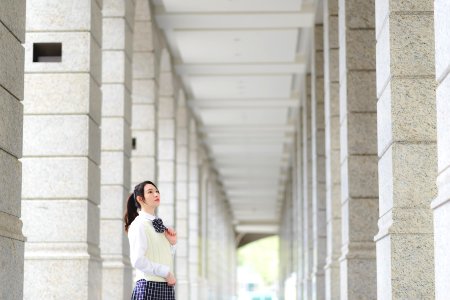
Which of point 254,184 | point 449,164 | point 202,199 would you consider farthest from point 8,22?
point 254,184

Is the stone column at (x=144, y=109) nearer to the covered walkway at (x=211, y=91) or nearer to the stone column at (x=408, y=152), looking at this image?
the covered walkway at (x=211, y=91)

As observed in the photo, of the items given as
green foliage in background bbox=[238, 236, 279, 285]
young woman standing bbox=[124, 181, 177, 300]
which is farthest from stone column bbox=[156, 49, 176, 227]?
green foliage in background bbox=[238, 236, 279, 285]

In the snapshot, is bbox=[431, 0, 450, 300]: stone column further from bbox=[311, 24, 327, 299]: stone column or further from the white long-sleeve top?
bbox=[311, 24, 327, 299]: stone column

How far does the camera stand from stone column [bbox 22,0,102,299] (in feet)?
43.2

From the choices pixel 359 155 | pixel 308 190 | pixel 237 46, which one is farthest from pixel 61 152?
pixel 308 190

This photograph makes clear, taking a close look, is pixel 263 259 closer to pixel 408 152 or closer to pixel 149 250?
pixel 408 152

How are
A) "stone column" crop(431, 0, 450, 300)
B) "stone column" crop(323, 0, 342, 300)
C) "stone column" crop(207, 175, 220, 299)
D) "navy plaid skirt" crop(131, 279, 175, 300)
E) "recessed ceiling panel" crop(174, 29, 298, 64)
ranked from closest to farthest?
1. "stone column" crop(431, 0, 450, 300)
2. "navy plaid skirt" crop(131, 279, 175, 300)
3. "stone column" crop(323, 0, 342, 300)
4. "recessed ceiling panel" crop(174, 29, 298, 64)
5. "stone column" crop(207, 175, 220, 299)

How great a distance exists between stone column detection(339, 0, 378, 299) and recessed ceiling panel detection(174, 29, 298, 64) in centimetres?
984

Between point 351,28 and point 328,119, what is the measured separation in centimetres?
354

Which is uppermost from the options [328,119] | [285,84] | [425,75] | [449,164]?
[285,84]

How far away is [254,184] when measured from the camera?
5219 centimetres

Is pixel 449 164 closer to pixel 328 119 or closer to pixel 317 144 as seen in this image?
pixel 328 119

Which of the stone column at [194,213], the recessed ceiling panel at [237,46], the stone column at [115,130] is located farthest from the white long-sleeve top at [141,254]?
the stone column at [194,213]

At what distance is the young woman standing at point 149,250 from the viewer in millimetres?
7859
